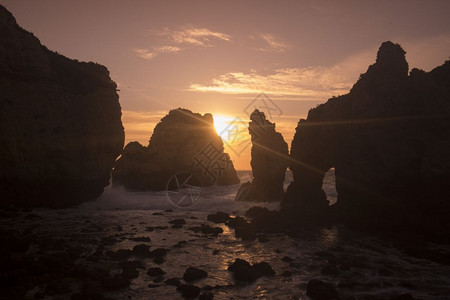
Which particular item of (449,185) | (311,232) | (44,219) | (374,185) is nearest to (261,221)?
(311,232)

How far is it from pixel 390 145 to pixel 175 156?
161ft

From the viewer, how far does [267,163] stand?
4494 centimetres

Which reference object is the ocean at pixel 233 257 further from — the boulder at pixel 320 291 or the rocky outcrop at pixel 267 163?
the rocky outcrop at pixel 267 163

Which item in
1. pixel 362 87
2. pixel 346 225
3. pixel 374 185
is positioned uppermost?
pixel 362 87

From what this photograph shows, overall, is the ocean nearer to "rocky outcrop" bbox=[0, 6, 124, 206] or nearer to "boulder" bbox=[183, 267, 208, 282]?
"boulder" bbox=[183, 267, 208, 282]

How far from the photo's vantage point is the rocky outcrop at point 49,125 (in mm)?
31406

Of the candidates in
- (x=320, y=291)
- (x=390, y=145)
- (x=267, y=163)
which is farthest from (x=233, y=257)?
(x=267, y=163)

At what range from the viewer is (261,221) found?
29.8 metres

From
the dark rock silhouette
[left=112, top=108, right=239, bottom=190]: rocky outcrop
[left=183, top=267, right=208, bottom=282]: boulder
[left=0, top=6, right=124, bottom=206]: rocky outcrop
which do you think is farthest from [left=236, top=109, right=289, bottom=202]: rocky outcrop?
[left=183, top=267, right=208, bottom=282]: boulder

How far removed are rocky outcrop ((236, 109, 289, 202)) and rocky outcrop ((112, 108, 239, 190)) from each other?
83.2 ft

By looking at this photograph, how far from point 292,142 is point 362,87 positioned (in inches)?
410

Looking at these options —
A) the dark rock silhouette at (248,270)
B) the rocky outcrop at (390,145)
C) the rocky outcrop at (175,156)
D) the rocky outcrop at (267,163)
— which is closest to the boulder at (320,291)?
the dark rock silhouette at (248,270)

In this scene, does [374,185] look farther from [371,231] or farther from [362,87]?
[362,87]

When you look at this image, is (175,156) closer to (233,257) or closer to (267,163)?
(267,163)
